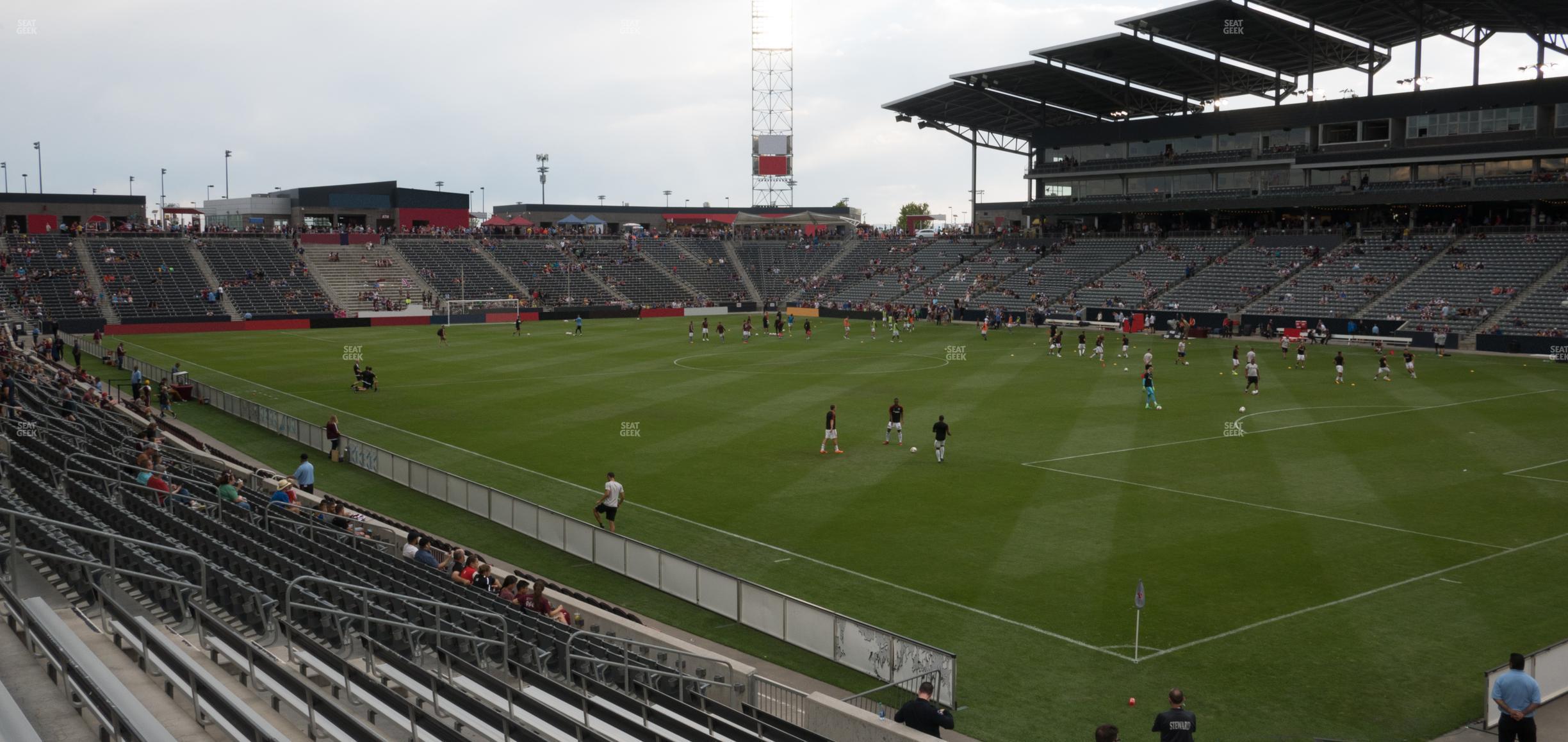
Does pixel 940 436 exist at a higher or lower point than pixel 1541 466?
higher

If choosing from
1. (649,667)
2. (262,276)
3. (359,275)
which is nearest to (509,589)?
(649,667)

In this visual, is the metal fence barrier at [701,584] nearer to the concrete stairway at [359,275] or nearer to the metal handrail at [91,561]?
the metal handrail at [91,561]

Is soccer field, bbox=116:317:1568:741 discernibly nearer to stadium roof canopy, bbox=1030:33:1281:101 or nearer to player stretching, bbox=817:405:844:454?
player stretching, bbox=817:405:844:454

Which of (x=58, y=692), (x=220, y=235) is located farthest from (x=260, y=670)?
(x=220, y=235)

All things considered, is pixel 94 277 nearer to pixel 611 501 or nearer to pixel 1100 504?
pixel 611 501

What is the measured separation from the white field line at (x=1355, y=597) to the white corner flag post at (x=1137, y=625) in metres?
0.20

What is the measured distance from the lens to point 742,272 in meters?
110

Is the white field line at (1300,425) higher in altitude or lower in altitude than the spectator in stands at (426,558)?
higher

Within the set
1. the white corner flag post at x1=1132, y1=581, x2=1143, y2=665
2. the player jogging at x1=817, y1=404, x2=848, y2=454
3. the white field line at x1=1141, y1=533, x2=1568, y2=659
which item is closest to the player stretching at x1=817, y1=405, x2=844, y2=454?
the player jogging at x1=817, y1=404, x2=848, y2=454

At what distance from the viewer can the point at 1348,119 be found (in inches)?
2948

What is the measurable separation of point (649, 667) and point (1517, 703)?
32.8ft

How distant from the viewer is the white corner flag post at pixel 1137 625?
15414mm

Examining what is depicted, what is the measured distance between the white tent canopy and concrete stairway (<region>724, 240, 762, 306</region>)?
555 cm

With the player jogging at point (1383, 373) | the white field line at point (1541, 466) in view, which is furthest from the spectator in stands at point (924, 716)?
the player jogging at point (1383, 373)
